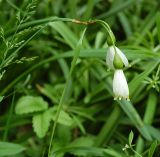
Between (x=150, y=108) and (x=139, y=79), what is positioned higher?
(x=139, y=79)

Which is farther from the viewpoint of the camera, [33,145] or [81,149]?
[33,145]

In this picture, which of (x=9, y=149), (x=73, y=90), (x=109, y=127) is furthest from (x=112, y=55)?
(x=73, y=90)

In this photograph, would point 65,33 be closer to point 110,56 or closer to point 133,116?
point 133,116

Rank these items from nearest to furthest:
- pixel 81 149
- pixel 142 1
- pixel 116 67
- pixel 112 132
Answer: pixel 116 67 → pixel 81 149 → pixel 112 132 → pixel 142 1

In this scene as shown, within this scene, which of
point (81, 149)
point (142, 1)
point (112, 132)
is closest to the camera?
point (81, 149)

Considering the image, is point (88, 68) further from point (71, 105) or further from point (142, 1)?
point (142, 1)

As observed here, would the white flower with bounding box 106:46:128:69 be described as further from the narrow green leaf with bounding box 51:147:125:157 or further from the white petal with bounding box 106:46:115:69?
the narrow green leaf with bounding box 51:147:125:157

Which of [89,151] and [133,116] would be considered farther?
[133,116]

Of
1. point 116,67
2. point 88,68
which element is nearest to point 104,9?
point 88,68
